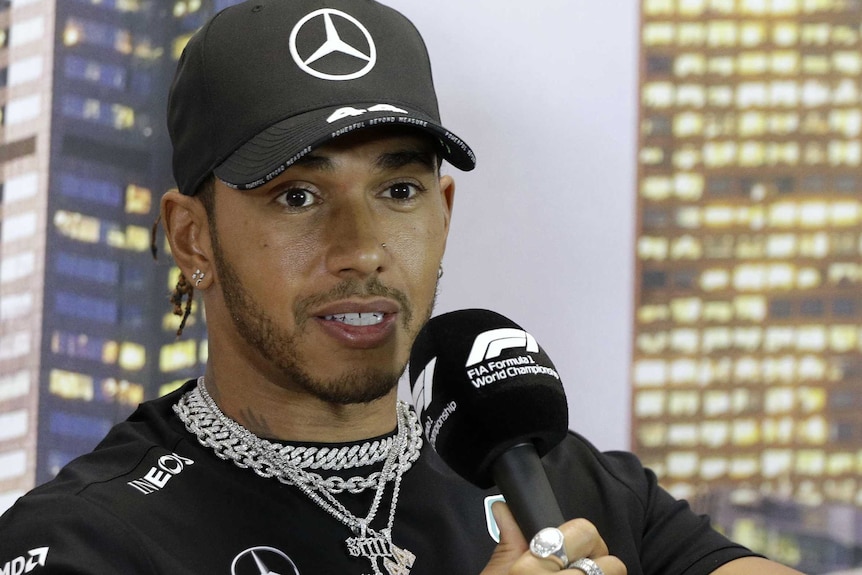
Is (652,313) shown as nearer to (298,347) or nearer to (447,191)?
(447,191)

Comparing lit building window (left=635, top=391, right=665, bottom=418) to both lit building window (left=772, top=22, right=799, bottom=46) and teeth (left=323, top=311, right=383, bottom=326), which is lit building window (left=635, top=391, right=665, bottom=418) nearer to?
lit building window (left=772, top=22, right=799, bottom=46)

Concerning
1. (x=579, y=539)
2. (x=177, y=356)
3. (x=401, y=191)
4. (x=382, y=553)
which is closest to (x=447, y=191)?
(x=401, y=191)

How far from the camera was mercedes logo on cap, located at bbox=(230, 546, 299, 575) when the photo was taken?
1.18 meters

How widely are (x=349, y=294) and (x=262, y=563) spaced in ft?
0.94

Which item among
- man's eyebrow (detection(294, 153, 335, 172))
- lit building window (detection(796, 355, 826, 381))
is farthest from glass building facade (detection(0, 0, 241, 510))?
lit building window (detection(796, 355, 826, 381))

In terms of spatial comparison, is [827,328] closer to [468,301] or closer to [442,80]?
[468,301]

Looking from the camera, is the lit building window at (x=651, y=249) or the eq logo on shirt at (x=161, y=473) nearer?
the eq logo on shirt at (x=161, y=473)

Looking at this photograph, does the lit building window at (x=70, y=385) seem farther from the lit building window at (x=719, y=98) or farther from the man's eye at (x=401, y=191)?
the lit building window at (x=719, y=98)

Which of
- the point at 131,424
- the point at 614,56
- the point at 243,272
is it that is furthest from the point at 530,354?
the point at 614,56

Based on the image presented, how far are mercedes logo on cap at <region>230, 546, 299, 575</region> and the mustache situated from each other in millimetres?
235

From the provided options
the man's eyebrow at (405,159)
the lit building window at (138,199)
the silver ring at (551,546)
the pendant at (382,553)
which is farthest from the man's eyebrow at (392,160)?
the lit building window at (138,199)

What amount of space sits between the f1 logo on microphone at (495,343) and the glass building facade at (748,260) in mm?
963

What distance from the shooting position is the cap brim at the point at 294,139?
1174 millimetres

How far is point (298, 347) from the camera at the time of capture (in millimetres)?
1237
